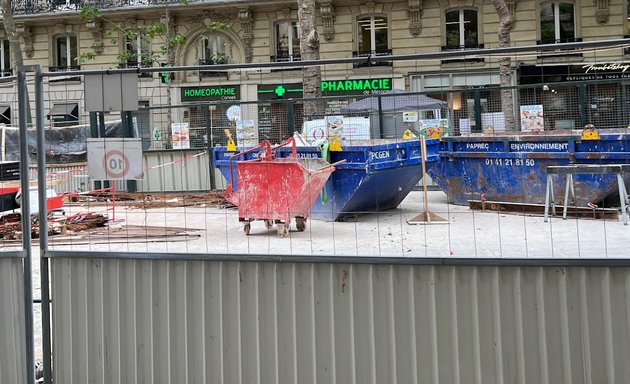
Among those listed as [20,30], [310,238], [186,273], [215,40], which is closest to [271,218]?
[310,238]

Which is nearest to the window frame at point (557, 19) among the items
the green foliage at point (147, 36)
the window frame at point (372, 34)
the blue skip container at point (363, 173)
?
the window frame at point (372, 34)

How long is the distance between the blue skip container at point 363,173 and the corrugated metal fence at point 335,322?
21.0 feet

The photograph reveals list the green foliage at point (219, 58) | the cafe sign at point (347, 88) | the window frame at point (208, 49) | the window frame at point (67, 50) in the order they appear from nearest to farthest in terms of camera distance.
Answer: the cafe sign at point (347, 88)
the green foliage at point (219, 58)
the window frame at point (208, 49)
the window frame at point (67, 50)

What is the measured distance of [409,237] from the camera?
325 inches

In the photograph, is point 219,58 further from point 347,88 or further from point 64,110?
point 64,110

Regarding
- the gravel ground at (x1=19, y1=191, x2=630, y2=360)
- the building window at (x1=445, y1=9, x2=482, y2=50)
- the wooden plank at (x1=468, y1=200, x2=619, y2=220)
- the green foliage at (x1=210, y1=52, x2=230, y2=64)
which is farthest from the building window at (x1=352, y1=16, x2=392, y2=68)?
the gravel ground at (x1=19, y1=191, x2=630, y2=360)

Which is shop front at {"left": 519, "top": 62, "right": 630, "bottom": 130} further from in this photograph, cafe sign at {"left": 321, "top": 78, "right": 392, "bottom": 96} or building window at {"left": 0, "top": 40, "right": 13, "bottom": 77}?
building window at {"left": 0, "top": 40, "right": 13, "bottom": 77}

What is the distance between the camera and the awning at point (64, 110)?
4.53m

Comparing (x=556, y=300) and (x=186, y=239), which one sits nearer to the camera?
(x=556, y=300)

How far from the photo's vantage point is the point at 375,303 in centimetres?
384

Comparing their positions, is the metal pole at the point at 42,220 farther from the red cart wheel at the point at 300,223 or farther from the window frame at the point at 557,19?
the window frame at the point at 557,19

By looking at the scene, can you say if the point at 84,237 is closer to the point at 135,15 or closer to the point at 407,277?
the point at 407,277

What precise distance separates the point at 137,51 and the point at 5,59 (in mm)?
7013

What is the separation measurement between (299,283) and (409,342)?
0.69 m
